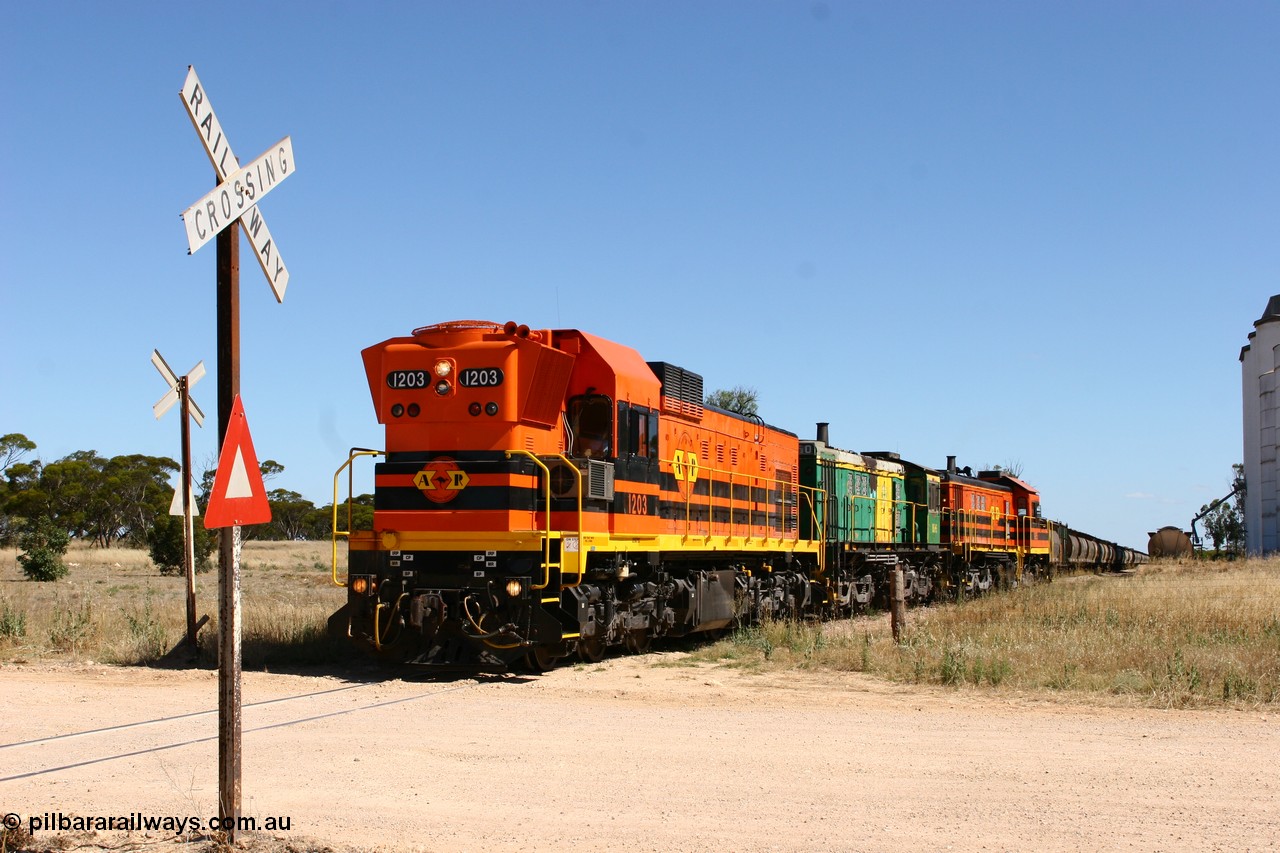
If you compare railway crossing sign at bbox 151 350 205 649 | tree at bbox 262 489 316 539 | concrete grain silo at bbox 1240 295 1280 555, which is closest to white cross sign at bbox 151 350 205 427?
railway crossing sign at bbox 151 350 205 649

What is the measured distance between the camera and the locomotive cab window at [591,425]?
1573 centimetres

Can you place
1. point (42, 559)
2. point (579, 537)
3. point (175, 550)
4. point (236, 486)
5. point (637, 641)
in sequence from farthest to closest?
point (175, 550)
point (42, 559)
point (637, 641)
point (579, 537)
point (236, 486)

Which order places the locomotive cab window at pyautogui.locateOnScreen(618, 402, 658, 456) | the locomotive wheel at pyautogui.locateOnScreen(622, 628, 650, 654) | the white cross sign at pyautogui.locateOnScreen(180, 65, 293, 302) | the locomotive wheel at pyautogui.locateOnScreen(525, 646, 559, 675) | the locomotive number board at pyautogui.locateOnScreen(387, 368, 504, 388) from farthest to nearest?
the locomotive wheel at pyautogui.locateOnScreen(622, 628, 650, 654) → the locomotive cab window at pyautogui.locateOnScreen(618, 402, 658, 456) → the locomotive wheel at pyautogui.locateOnScreen(525, 646, 559, 675) → the locomotive number board at pyautogui.locateOnScreen(387, 368, 504, 388) → the white cross sign at pyautogui.locateOnScreen(180, 65, 293, 302)

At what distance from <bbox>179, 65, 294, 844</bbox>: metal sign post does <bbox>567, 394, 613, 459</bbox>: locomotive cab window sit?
8799 mm

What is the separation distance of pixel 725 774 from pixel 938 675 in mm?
6148

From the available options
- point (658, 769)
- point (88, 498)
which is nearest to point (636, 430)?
point (658, 769)

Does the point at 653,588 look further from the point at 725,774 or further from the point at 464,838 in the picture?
the point at 464,838

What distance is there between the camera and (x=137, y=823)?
7.24 meters

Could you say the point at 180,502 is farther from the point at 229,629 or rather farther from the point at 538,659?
the point at 229,629

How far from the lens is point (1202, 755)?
9.27 m

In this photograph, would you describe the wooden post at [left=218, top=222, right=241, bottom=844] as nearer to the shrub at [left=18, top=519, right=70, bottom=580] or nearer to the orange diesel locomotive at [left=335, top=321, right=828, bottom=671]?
the orange diesel locomotive at [left=335, top=321, right=828, bottom=671]

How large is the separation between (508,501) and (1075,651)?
733 cm

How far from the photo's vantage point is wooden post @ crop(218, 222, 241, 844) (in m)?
6.71

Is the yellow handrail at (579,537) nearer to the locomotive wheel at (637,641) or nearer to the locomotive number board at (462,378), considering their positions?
the locomotive number board at (462,378)
